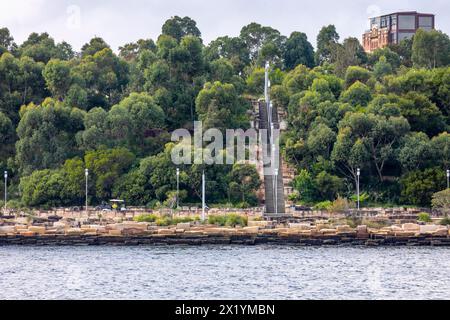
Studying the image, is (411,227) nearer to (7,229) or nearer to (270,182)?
(270,182)

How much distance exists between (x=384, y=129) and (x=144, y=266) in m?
28.0

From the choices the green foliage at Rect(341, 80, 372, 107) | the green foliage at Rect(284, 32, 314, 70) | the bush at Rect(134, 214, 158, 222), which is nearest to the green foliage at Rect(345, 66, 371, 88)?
the green foliage at Rect(341, 80, 372, 107)

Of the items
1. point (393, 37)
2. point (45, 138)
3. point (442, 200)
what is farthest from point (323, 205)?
point (393, 37)

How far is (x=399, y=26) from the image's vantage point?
488ft

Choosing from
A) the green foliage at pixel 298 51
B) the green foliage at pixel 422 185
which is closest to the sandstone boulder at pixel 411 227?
the green foliage at pixel 422 185

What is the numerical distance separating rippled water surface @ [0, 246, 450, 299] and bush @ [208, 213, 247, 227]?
12.4 feet

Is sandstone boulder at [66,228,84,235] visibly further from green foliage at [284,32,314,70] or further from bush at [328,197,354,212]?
green foliage at [284,32,314,70]

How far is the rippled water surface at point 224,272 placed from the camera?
5259 cm

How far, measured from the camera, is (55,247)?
70688 millimetres

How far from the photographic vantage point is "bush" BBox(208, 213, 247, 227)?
72875 mm

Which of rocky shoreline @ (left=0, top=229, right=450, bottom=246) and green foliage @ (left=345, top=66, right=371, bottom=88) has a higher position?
green foliage @ (left=345, top=66, right=371, bottom=88)

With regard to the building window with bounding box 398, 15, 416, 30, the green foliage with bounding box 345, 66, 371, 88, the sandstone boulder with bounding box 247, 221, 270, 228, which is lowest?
the sandstone boulder with bounding box 247, 221, 270, 228

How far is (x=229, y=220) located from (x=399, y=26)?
263 ft
